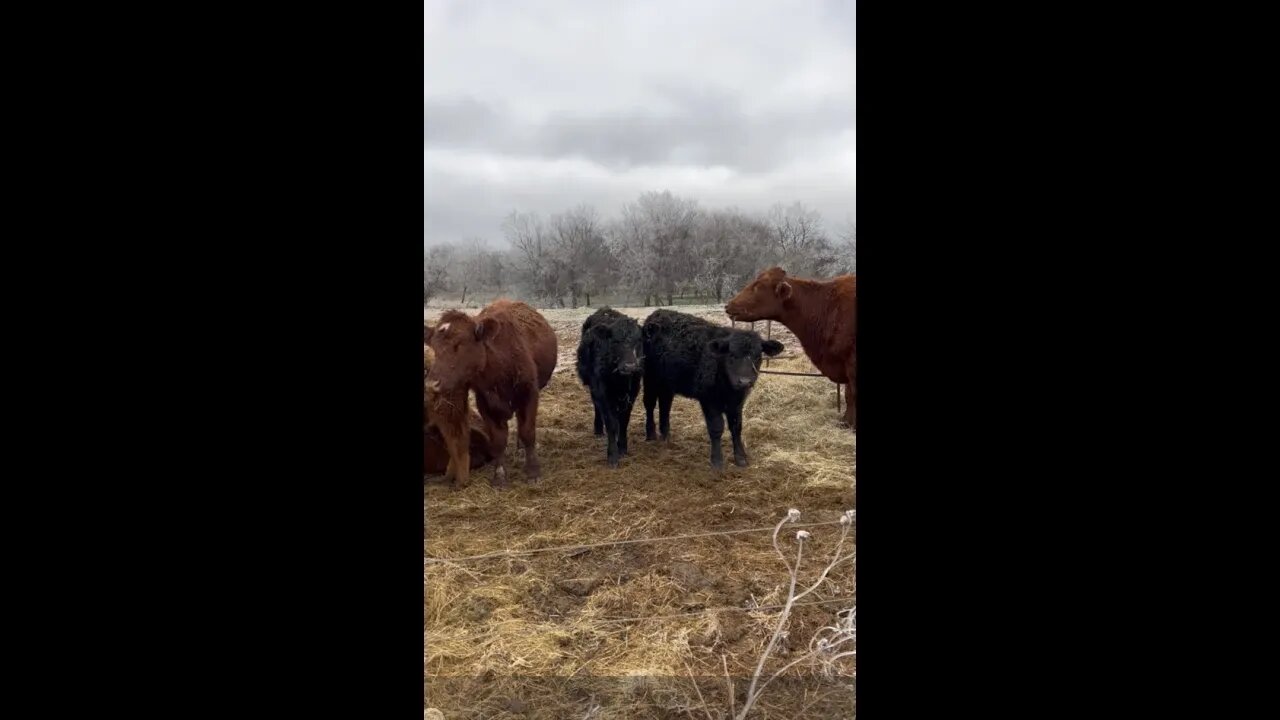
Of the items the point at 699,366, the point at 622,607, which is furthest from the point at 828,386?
the point at 622,607

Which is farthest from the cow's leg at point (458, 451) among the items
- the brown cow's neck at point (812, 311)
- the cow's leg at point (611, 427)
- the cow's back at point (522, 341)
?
the brown cow's neck at point (812, 311)

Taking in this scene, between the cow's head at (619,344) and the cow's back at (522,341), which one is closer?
the cow's back at (522,341)

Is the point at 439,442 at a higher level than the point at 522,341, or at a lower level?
lower

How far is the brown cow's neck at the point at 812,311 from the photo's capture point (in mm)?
8188

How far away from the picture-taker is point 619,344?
678 centimetres

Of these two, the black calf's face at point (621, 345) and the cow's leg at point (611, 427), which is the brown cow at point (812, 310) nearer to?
the black calf's face at point (621, 345)

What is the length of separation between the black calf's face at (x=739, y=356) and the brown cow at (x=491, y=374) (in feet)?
6.93

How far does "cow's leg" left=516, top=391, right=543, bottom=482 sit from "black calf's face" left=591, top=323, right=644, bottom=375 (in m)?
0.97

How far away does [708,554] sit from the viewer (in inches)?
176

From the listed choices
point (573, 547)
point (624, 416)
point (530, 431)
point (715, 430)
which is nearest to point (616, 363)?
point (624, 416)

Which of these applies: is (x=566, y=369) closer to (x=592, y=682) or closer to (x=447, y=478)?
(x=447, y=478)

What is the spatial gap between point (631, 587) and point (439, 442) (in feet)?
10.7

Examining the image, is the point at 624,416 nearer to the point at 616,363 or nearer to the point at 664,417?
the point at 616,363

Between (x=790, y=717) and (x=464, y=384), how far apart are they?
4215mm
